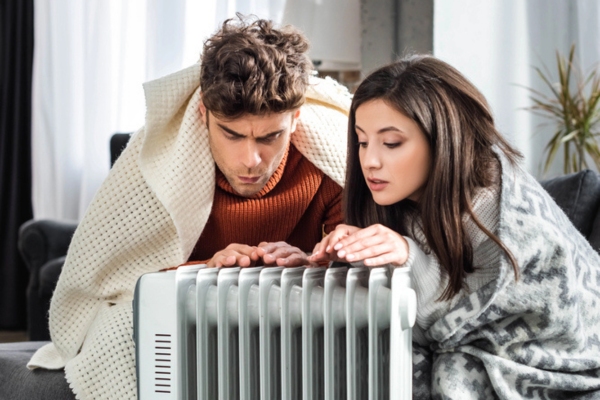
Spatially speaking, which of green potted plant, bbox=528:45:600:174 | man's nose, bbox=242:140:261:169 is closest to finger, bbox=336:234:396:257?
man's nose, bbox=242:140:261:169

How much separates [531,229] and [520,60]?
2.15m

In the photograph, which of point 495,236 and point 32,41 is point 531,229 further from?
point 32,41

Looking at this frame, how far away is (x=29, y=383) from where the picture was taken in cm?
142

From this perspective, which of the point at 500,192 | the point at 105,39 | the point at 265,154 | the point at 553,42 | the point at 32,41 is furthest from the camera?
the point at 32,41

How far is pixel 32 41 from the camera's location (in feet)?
13.0

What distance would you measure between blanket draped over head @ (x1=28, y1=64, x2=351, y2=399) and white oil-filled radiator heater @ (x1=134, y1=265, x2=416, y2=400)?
300 mm

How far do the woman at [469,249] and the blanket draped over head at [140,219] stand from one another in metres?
0.38

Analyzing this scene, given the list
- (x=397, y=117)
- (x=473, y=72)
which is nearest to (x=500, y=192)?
(x=397, y=117)

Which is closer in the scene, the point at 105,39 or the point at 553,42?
the point at 553,42

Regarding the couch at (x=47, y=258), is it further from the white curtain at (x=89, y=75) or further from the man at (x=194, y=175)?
the white curtain at (x=89, y=75)

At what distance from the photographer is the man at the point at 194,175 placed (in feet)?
4.86

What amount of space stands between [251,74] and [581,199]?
0.84 meters

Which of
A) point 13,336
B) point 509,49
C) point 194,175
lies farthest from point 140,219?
point 13,336

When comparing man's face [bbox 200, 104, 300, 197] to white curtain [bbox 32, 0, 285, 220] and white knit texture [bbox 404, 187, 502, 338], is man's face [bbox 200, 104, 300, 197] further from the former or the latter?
white curtain [bbox 32, 0, 285, 220]
